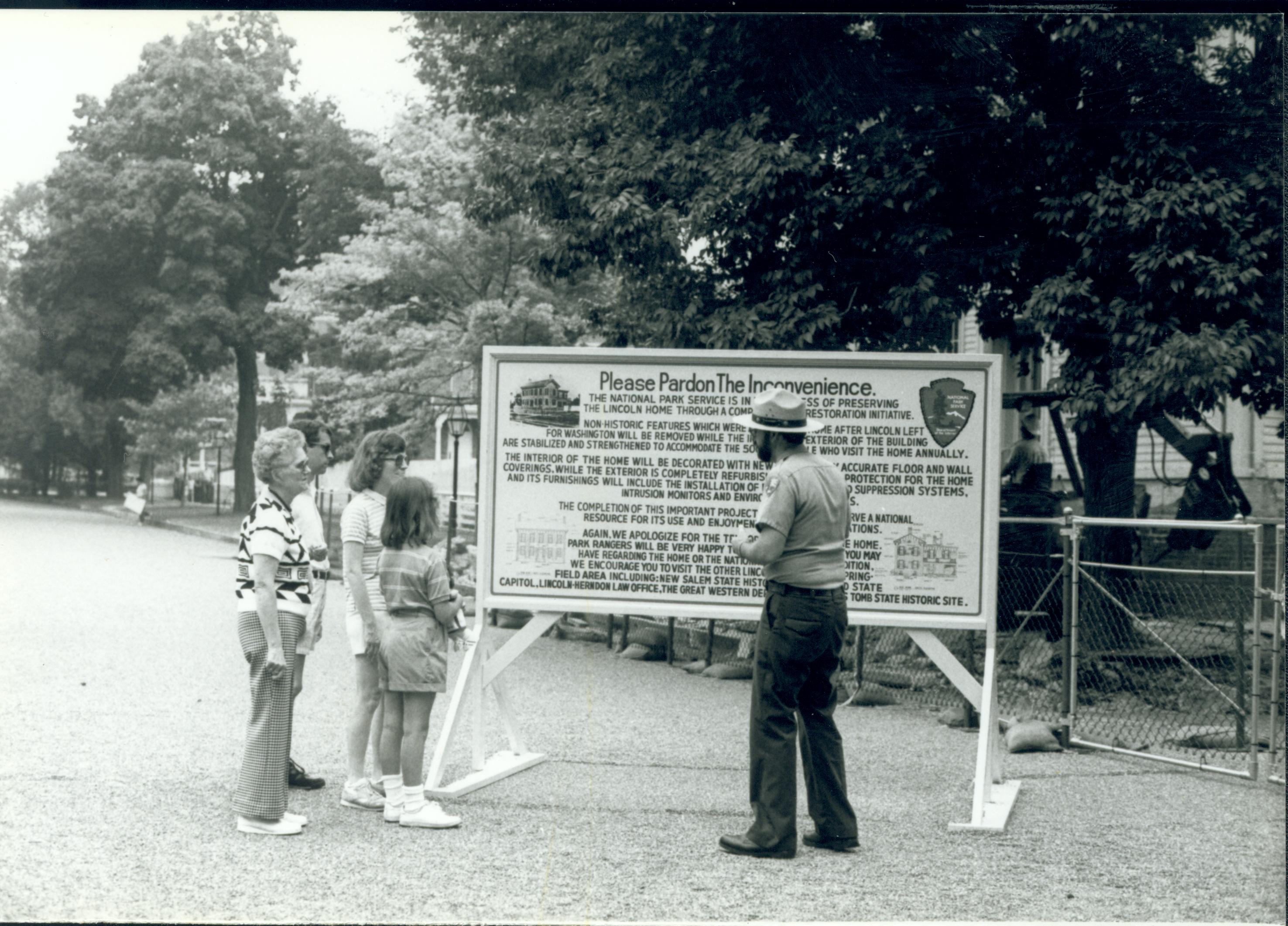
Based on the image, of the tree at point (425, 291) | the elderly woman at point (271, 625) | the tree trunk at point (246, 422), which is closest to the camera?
the elderly woman at point (271, 625)

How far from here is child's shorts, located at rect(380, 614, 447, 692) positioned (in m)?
6.25

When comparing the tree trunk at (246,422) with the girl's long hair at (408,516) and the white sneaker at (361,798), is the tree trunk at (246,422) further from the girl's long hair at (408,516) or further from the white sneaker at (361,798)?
the girl's long hair at (408,516)

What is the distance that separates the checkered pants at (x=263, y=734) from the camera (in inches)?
236

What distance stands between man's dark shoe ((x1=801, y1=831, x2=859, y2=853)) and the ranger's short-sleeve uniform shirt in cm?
106

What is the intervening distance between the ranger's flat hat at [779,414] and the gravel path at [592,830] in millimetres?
1765

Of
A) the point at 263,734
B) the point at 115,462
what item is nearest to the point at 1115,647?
the point at 263,734

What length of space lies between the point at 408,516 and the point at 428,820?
1.31 m

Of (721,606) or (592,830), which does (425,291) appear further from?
(592,830)

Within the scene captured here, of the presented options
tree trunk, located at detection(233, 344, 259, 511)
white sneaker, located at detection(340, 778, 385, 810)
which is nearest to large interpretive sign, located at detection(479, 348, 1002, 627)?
white sneaker, located at detection(340, 778, 385, 810)

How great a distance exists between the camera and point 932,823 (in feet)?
21.8

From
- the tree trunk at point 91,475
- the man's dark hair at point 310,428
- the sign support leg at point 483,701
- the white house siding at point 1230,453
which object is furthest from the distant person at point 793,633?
the tree trunk at point 91,475

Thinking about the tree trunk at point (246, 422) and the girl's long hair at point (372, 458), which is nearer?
the girl's long hair at point (372, 458)

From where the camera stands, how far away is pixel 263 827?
596 cm

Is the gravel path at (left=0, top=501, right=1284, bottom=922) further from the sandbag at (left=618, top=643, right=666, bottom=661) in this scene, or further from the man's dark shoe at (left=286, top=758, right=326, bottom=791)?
the sandbag at (left=618, top=643, right=666, bottom=661)
